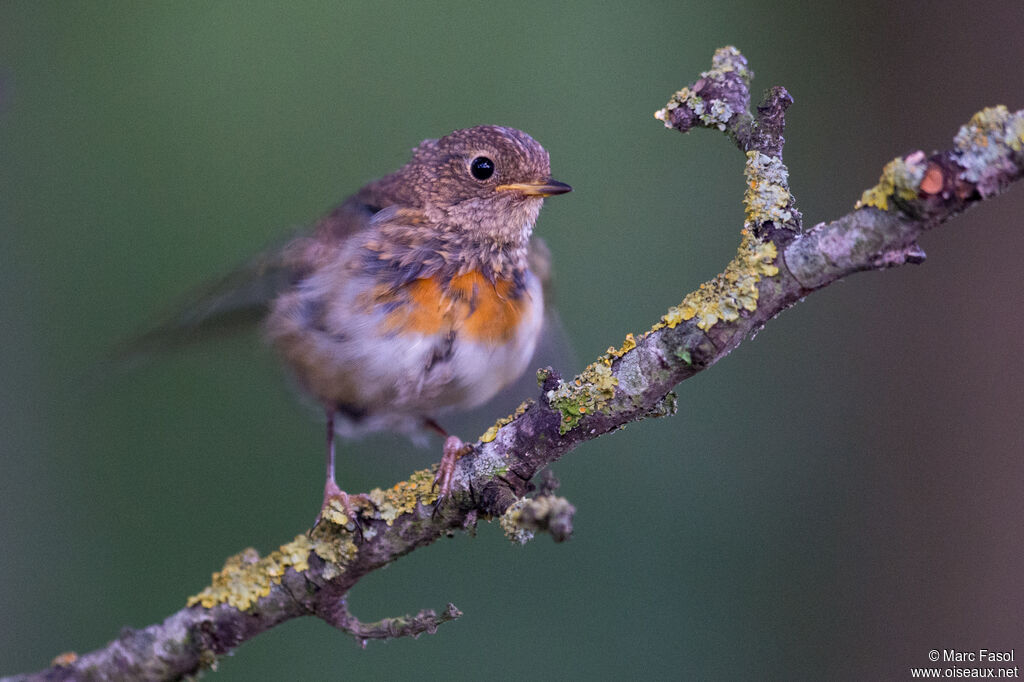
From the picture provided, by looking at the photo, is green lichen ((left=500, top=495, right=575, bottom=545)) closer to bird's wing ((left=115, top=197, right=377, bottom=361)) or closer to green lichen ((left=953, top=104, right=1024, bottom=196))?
green lichen ((left=953, top=104, right=1024, bottom=196))

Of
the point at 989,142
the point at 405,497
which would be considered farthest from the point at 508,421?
the point at 989,142

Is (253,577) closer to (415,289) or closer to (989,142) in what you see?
(415,289)

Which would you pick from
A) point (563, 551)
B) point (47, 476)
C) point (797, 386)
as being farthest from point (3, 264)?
point (797, 386)

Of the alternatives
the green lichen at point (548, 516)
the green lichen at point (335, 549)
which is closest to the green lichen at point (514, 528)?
the green lichen at point (548, 516)

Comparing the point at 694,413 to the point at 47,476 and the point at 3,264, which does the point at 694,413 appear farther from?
the point at 3,264

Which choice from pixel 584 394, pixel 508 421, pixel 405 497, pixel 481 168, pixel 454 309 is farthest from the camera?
pixel 481 168

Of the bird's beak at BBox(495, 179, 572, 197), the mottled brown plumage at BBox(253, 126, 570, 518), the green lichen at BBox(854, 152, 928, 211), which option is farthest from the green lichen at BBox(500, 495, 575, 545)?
the bird's beak at BBox(495, 179, 572, 197)
